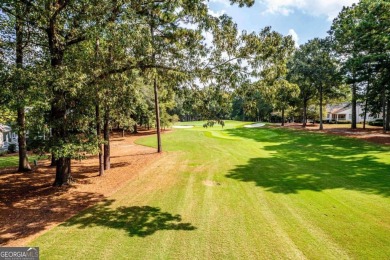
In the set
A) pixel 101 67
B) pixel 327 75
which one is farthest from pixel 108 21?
pixel 327 75

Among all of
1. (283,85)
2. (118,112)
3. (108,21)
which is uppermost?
(108,21)

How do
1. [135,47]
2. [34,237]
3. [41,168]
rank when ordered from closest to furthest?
[34,237] → [135,47] → [41,168]

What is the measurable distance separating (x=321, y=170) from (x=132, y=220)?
959 cm

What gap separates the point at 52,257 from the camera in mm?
5051

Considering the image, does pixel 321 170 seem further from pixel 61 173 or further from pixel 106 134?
pixel 61 173

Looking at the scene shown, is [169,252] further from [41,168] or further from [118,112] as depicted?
[41,168]

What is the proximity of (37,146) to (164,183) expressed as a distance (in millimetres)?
5085

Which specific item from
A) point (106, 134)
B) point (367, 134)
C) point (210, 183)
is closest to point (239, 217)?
point (210, 183)

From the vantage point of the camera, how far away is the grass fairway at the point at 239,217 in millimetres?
5148

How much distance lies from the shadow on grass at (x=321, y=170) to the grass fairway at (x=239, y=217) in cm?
5

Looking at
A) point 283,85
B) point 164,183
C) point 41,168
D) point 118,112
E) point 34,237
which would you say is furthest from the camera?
point 41,168

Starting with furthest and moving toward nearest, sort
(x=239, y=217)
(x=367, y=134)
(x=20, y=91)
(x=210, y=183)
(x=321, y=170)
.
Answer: (x=367, y=134), (x=321, y=170), (x=210, y=183), (x=20, y=91), (x=239, y=217)

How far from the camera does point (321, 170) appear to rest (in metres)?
11.7

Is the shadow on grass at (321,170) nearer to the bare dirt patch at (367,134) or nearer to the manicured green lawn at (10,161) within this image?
the bare dirt patch at (367,134)
